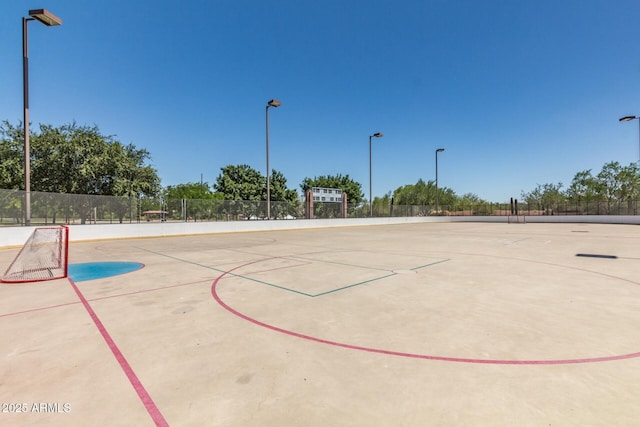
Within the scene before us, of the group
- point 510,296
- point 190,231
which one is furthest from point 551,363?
point 190,231

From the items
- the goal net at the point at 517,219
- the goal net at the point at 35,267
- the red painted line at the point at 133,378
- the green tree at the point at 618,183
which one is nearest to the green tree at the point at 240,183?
the goal net at the point at 35,267

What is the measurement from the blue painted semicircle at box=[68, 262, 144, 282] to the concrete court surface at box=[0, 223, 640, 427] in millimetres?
864

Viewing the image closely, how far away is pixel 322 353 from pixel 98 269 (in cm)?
850

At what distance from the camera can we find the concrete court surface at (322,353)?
8.12 ft

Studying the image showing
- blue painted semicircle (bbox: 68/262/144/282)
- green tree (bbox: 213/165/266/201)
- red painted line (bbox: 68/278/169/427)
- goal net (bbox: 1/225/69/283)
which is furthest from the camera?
green tree (bbox: 213/165/266/201)

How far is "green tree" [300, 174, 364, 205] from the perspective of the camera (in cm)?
5747

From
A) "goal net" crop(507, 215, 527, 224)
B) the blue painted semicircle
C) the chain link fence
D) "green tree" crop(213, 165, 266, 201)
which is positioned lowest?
the blue painted semicircle

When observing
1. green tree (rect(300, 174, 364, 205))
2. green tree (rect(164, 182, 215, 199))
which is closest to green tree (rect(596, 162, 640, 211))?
green tree (rect(300, 174, 364, 205))

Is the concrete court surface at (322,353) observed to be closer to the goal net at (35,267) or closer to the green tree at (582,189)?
the goal net at (35,267)

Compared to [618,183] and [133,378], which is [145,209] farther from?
[618,183]

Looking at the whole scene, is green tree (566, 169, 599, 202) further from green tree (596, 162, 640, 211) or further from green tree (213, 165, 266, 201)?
green tree (213, 165, 266, 201)

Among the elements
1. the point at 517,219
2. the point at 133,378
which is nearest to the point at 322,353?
the point at 133,378

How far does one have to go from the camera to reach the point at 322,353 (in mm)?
3498

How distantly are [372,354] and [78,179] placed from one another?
32.5 metres
